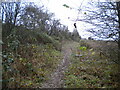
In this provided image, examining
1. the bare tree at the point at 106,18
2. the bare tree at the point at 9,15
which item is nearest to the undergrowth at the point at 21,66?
the bare tree at the point at 9,15

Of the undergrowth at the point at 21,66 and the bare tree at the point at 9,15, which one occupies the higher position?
the bare tree at the point at 9,15

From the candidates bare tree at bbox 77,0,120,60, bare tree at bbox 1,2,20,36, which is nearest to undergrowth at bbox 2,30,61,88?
bare tree at bbox 1,2,20,36

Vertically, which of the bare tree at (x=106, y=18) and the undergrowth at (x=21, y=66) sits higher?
the bare tree at (x=106, y=18)

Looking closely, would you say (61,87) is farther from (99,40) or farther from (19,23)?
(19,23)

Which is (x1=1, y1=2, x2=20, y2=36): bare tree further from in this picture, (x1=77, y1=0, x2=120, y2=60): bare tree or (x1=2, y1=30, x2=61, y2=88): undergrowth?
(x1=77, y1=0, x2=120, y2=60): bare tree

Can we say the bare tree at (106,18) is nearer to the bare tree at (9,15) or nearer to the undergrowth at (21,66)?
the undergrowth at (21,66)

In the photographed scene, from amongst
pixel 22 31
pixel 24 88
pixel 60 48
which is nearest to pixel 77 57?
pixel 60 48

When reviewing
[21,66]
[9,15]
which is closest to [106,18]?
[21,66]

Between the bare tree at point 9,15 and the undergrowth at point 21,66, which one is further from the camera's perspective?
the bare tree at point 9,15

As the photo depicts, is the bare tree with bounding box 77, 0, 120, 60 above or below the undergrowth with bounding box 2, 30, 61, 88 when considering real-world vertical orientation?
above

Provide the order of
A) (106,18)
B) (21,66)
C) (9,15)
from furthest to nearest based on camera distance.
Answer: (9,15)
(21,66)
(106,18)

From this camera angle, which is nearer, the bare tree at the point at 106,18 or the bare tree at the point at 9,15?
the bare tree at the point at 106,18

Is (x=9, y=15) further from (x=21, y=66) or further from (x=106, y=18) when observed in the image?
(x=106, y=18)

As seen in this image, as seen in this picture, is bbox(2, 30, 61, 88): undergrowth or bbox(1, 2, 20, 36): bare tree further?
bbox(1, 2, 20, 36): bare tree
